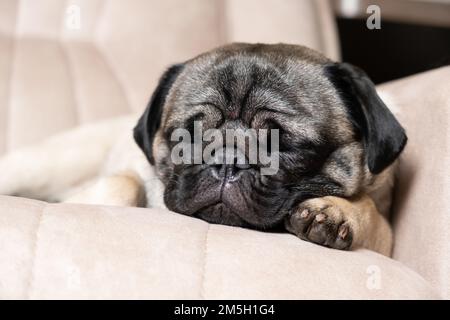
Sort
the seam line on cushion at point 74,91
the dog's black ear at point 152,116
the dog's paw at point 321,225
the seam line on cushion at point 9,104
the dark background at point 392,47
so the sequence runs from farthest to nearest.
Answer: the dark background at point 392,47 → the seam line on cushion at point 74,91 → the seam line on cushion at point 9,104 → the dog's black ear at point 152,116 → the dog's paw at point 321,225

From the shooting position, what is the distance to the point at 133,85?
2424 millimetres

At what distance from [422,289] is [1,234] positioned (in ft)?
2.49

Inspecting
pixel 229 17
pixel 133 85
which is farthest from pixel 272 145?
pixel 229 17

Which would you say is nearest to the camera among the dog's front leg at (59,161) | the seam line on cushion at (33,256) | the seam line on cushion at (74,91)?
the seam line on cushion at (33,256)

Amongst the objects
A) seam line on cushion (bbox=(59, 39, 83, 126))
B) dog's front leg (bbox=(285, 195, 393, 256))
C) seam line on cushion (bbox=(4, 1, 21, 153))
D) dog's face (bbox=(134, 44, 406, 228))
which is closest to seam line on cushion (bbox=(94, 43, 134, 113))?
seam line on cushion (bbox=(59, 39, 83, 126))

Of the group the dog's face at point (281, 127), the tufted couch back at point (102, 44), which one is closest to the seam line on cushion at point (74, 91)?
the tufted couch back at point (102, 44)

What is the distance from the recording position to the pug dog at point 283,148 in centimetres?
137

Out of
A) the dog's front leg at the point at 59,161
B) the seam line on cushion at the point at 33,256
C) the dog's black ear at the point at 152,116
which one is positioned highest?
the dog's black ear at the point at 152,116

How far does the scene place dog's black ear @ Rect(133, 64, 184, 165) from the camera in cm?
171

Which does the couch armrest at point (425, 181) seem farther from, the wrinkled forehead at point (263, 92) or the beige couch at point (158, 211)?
the wrinkled forehead at point (263, 92)

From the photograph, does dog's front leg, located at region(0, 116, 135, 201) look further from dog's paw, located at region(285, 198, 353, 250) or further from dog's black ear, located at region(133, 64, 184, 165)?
dog's paw, located at region(285, 198, 353, 250)

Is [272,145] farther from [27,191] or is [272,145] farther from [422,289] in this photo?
[27,191]

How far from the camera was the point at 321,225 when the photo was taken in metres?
1.29

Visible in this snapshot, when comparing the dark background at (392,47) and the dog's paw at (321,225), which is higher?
the dark background at (392,47)
